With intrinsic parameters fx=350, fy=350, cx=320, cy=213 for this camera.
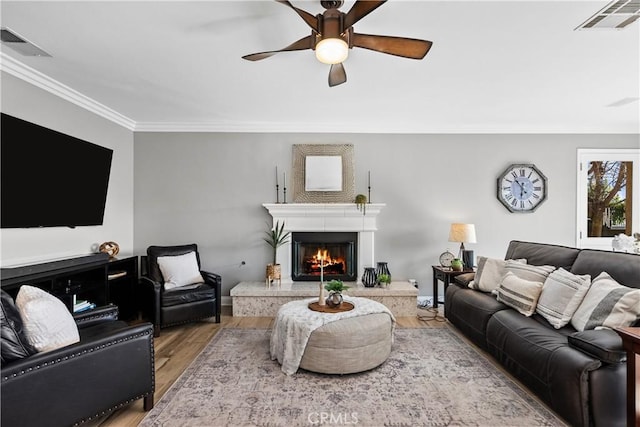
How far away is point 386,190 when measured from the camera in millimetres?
5027

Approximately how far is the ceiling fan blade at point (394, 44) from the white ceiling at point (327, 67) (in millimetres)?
285

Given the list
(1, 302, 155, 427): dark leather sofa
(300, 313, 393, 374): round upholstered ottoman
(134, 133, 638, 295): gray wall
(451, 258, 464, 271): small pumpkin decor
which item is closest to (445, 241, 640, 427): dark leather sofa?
(451, 258, 464, 271): small pumpkin decor

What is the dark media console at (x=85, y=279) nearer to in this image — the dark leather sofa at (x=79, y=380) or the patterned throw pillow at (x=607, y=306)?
the dark leather sofa at (x=79, y=380)

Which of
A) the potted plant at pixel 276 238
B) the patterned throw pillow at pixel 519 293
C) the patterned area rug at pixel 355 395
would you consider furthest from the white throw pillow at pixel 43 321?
the patterned throw pillow at pixel 519 293

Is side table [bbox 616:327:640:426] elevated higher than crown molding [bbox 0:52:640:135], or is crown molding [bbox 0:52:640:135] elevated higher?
crown molding [bbox 0:52:640:135]

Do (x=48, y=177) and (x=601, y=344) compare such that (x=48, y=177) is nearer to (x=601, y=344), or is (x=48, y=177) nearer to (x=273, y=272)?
(x=273, y=272)

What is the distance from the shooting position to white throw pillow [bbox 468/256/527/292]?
11.6 ft

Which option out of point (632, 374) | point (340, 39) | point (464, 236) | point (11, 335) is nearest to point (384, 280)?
point (464, 236)

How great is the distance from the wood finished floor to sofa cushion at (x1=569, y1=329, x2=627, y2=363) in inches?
76.3

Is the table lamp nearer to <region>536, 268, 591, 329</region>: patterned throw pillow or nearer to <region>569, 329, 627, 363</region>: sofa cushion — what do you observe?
<region>536, 268, 591, 329</region>: patterned throw pillow

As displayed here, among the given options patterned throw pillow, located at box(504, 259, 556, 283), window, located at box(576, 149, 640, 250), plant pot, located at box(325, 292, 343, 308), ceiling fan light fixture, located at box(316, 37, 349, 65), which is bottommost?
plant pot, located at box(325, 292, 343, 308)

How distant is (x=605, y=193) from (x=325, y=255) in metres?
4.16

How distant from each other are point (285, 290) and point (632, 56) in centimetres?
408

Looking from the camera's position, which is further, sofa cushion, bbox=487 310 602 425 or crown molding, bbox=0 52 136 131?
crown molding, bbox=0 52 136 131
